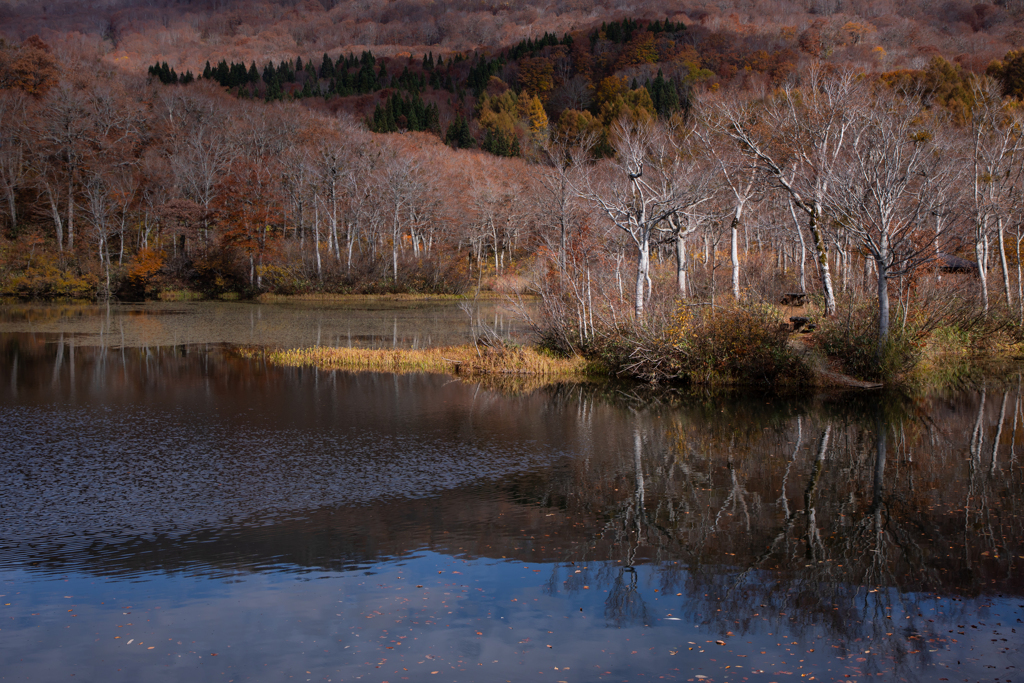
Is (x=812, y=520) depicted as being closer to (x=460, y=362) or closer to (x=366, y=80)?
(x=460, y=362)

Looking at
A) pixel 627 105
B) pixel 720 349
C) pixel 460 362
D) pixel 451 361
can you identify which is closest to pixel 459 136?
pixel 627 105

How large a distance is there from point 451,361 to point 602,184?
23096 mm

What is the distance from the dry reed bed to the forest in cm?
100

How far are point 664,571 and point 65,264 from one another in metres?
56.5

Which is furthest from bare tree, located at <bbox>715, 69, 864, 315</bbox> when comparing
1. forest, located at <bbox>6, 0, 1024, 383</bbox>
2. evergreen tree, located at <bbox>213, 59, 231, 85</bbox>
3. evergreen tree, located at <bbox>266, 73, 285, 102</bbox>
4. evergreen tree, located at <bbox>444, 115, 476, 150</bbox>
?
evergreen tree, located at <bbox>213, 59, 231, 85</bbox>

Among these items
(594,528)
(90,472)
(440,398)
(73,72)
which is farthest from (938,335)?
(73,72)

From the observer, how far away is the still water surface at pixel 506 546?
6.09 m

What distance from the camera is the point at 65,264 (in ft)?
179

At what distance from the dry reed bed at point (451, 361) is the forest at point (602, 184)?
3.29 feet

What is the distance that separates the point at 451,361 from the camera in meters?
A: 22.1

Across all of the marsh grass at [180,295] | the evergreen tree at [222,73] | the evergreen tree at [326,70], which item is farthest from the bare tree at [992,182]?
the evergreen tree at [326,70]

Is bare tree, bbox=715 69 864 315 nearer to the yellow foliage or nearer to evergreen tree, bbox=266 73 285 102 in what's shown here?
the yellow foliage

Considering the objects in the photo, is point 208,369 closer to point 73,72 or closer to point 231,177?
point 231,177

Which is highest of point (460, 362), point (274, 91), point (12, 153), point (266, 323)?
point (274, 91)
